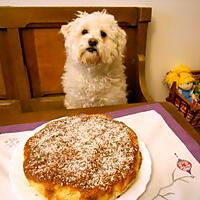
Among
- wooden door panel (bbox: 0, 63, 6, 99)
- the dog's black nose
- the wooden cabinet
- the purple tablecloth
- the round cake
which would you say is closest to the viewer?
the round cake

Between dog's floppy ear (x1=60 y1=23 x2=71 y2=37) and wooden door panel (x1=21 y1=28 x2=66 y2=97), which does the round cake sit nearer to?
dog's floppy ear (x1=60 y1=23 x2=71 y2=37)

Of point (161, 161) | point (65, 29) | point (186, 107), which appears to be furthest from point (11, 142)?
point (186, 107)

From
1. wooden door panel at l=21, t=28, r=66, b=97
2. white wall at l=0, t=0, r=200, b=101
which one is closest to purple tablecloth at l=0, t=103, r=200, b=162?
wooden door panel at l=21, t=28, r=66, b=97

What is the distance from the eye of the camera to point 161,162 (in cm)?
57

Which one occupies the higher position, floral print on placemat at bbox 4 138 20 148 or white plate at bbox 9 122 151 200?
white plate at bbox 9 122 151 200

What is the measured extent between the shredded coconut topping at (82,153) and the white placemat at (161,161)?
0.08m

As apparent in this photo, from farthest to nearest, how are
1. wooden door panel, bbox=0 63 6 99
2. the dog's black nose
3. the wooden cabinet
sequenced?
wooden door panel, bbox=0 63 6 99 → the wooden cabinet → the dog's black nose

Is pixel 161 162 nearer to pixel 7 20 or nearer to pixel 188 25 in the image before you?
pixel 7 20

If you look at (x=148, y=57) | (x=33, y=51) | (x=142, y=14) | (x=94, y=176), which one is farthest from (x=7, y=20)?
(x=94, y=176)

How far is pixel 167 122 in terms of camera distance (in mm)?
714

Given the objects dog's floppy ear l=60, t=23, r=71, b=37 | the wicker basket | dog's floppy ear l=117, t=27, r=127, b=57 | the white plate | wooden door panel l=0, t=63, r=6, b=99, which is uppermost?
dog's floppy ear l=60, t=23, r=71, b=37

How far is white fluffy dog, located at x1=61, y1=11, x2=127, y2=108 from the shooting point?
39.9 inches

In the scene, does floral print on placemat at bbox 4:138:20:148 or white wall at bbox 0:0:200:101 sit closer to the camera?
floral print on placemat at bbox 4:138:20:148

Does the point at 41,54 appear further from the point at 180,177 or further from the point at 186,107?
the point at 180,177
